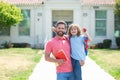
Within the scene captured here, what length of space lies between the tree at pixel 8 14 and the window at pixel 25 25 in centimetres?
161

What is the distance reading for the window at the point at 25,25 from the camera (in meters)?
31.5

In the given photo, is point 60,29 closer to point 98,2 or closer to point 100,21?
point 98,2

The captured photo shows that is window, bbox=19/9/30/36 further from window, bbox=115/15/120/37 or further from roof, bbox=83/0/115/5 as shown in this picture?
window, bbox=115/15/120/37

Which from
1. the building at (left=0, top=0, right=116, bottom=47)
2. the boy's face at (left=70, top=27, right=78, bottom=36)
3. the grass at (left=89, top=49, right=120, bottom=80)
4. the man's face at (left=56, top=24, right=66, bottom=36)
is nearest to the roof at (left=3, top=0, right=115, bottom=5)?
the building at (left=0, top=0, right=116, bottom=47)

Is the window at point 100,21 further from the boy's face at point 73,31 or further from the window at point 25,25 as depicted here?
the boy's face at point 73,31

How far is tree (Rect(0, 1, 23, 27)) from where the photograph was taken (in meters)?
28.9

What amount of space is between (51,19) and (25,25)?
7.75 ft

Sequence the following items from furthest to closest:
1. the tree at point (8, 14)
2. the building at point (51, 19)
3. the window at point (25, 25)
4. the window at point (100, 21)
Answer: the window at point (25, 25), the window at point (100, 21), the building at point (51, 19), the tree at point (8, 14)

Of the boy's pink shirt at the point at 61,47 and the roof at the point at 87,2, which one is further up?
the roof at the point at 87,2

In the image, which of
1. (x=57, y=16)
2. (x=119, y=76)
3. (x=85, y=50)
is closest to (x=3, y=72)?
(x=119, y=76)

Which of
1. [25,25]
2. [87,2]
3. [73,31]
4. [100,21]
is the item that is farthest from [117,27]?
[73,31]

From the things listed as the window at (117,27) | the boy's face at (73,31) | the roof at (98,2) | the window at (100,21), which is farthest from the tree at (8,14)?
the boy's face at (73,31)

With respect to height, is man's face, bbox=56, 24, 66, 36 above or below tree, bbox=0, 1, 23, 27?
below

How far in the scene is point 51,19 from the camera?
103ft
